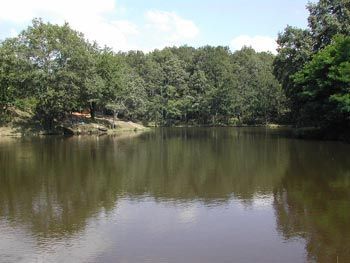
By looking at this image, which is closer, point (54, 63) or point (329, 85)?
point (329, 85)

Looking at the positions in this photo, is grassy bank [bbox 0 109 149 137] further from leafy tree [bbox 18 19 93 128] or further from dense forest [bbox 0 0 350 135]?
leafy tree [bbox 18 19 93 128]

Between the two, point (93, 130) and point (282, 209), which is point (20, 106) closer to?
point (93, 130)

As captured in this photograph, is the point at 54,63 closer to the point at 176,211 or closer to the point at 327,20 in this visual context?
the point at 327,20

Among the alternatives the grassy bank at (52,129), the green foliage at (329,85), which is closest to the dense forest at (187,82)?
the green foliage at (329,85)

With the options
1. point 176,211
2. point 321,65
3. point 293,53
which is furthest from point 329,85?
point 176,211

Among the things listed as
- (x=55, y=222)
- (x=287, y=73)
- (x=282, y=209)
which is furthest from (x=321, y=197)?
(x=287, y=73)

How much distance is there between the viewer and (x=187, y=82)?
12581cm

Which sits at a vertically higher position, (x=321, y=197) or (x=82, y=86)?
(x=82, y=86)

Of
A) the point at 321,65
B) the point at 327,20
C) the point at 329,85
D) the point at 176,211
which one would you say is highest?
the point at 327,20

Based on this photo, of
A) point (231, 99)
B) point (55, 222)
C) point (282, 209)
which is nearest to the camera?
point (55, 222)

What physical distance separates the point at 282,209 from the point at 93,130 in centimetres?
5930

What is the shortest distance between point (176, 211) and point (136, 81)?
9547 cm

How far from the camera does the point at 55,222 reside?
17.3 m

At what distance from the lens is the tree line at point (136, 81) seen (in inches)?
2761
